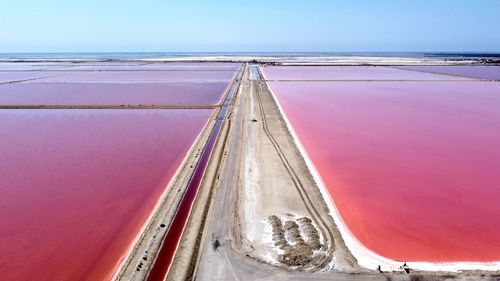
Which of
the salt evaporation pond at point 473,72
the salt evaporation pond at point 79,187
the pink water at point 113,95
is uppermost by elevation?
the salt evaporation pond at point 79,187

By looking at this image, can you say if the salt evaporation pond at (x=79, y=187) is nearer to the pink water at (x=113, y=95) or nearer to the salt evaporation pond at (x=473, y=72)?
the pink water at (x=113, y=95)

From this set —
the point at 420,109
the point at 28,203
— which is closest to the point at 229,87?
the point at 420,109

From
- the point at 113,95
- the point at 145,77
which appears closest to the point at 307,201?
the point at 113,95

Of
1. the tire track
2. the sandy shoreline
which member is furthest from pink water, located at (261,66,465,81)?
the sandy shoreline

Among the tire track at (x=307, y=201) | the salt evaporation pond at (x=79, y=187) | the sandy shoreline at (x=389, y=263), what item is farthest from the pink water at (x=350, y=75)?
the sandy shoreline at (x=389, y=263)

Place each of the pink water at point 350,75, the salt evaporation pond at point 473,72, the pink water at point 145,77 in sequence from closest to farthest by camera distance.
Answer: the pink water at point 145,77, the pink water at point 350,75, the salt evaporation pond at point 473,72

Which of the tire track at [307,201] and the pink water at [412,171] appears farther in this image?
the pink water at [412,171]

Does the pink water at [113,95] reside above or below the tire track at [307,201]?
below
